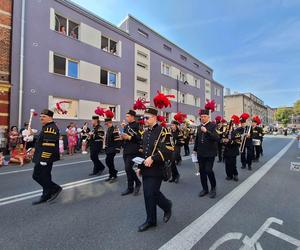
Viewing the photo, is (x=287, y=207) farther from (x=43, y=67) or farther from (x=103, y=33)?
(x=103, y=33)

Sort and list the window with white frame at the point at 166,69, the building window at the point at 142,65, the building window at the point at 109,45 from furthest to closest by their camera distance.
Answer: the window with white frame at the point at 166,69 < the building window at the point at 142,65 < the building window at the point at 109,45

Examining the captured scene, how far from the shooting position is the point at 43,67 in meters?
14.0

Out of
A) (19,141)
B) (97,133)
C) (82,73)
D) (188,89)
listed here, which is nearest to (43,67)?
(82,73)

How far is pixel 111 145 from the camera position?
21.0 ft

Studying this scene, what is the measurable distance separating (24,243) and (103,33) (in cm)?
1739

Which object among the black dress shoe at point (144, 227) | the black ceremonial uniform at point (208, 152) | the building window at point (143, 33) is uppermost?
the building window at point (143, 33)

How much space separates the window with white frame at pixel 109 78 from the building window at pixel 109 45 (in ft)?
5.60

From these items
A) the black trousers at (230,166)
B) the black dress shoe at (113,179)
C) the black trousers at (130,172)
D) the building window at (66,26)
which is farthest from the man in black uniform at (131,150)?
the building window at (66,26)

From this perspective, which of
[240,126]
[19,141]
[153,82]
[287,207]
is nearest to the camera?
[287,207]

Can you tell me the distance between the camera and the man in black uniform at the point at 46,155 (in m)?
4.53

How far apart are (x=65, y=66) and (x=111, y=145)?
11054 mm

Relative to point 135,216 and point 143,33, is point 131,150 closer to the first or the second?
point 135,216

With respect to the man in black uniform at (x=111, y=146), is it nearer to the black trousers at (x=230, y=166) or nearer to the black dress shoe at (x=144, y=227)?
the black dress shoe at (x=144, y=227)

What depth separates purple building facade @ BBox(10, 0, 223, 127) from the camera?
43.2 feet
